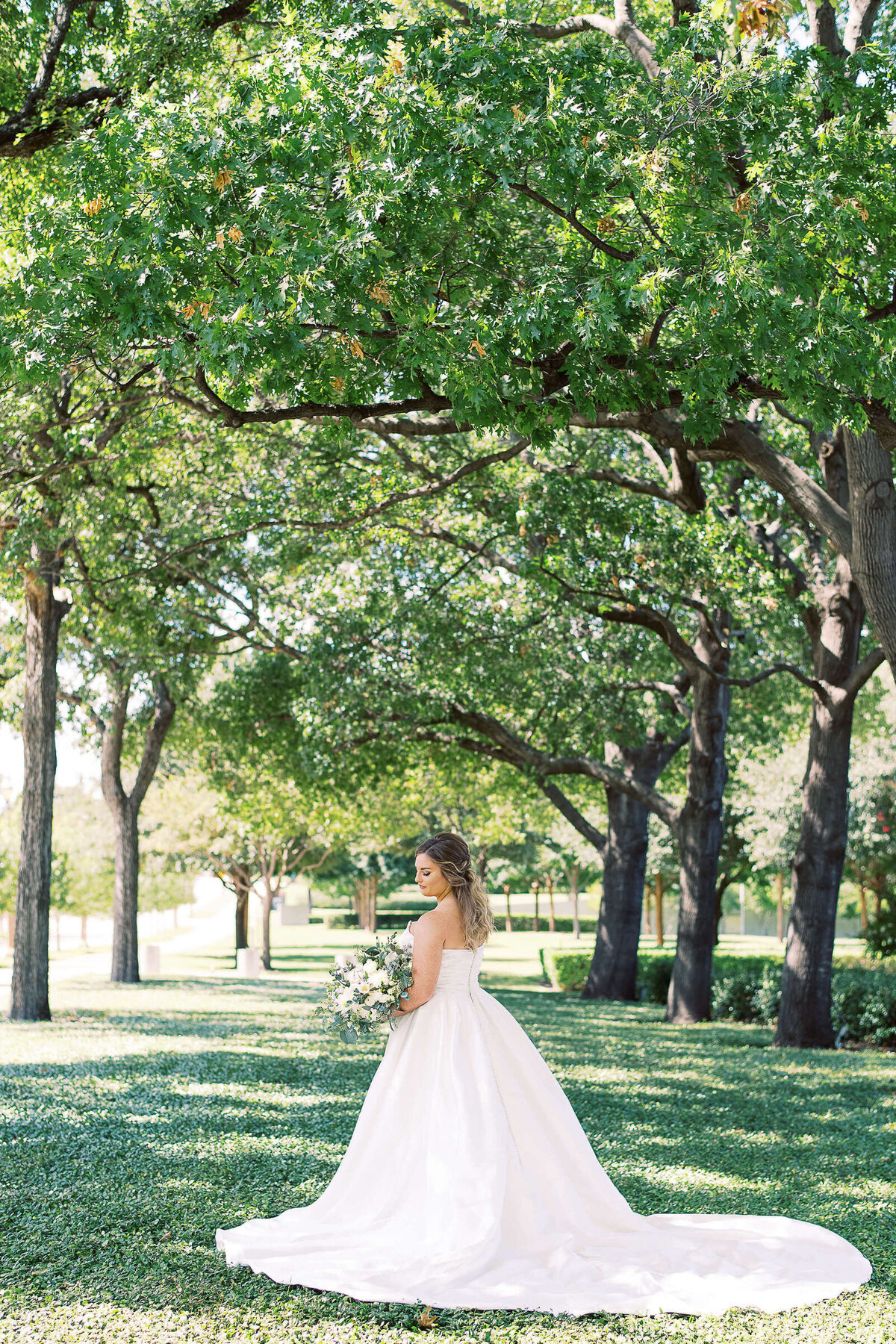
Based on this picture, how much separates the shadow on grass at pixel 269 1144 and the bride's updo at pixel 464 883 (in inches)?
70.2

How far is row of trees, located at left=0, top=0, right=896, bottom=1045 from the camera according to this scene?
7.19 m

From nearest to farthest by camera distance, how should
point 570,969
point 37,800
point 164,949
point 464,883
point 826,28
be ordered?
point 464,883 → point 826,28 → point 37,800 → point 570,969 → point 164,949

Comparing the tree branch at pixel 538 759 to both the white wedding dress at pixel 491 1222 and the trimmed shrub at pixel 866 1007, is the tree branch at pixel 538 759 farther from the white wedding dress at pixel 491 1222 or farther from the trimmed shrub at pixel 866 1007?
the white wedding dress at pixel 491 1222

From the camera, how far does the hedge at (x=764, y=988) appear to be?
1684cm

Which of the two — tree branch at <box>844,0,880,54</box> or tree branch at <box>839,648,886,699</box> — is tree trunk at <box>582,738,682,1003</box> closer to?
tree branch at <box>839,648,886,699</box>

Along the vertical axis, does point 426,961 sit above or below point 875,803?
below

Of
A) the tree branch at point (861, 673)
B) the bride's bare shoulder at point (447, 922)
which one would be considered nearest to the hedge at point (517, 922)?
the tree branch at point (861, 673)

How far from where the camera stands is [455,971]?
5.85 meters

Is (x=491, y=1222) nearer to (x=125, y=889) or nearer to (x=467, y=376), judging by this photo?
(x=467, y=376)

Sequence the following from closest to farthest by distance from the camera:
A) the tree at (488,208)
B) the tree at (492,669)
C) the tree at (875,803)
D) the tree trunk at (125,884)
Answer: the tree at (488,208)
the tree at (492,669)
the tree trunk at (125,884)
the tree at (875,803)

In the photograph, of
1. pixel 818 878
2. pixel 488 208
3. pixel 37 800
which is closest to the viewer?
pixel 488 208

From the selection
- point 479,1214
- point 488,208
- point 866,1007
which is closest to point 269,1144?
point 479,1214

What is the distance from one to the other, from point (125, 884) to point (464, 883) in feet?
63.0

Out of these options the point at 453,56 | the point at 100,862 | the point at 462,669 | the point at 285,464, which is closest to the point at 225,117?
the point at 453,56
